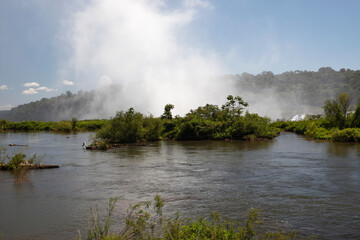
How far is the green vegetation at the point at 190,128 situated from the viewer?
43.5 m

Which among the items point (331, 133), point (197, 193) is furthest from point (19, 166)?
point (331, 133)

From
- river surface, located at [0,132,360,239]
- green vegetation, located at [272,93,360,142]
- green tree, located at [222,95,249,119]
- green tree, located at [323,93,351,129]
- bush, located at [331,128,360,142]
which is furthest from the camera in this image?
green tree, located at [222,95,249,119]

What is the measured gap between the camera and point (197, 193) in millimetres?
15117

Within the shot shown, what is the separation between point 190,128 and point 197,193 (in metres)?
36.0

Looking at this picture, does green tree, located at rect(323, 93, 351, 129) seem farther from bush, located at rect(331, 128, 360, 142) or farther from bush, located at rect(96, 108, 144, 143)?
bush, located at rect(96, 108, 144, 143)

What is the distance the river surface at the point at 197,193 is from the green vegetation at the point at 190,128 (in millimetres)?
18550

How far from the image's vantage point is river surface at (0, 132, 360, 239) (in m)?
11.1

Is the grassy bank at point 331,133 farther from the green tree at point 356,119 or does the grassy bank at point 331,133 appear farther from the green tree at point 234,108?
the green tree at point 234,108

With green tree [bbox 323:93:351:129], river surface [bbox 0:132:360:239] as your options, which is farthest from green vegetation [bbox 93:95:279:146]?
river surface [bbox 0:132:360:239]

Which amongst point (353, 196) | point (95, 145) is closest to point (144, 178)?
point (353, 196)

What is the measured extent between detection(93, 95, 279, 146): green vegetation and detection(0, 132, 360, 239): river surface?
1855 cm

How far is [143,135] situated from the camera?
47.1 meters

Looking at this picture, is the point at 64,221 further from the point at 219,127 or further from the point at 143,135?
the point at 219,127

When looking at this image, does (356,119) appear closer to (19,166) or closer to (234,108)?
(234,108)
